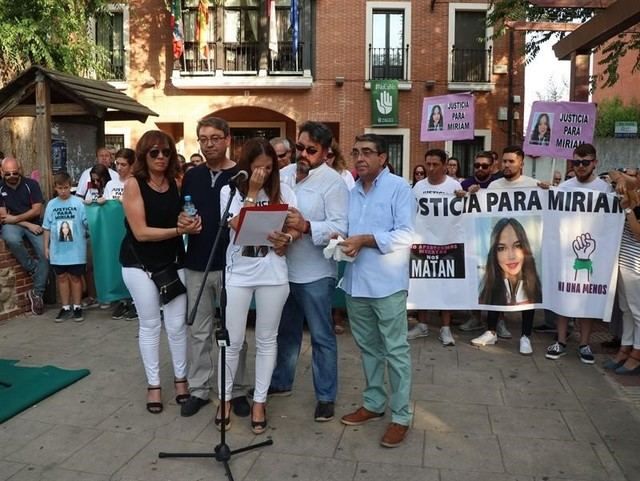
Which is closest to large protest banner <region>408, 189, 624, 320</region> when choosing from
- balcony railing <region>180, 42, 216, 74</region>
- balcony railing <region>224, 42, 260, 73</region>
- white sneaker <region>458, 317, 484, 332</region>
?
white sneaker <region>458, 317, 484, 332</region>

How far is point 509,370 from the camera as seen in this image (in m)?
5.27

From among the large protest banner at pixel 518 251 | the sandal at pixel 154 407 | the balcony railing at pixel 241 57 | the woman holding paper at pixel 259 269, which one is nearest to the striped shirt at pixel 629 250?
the large protest banner at pixel 518 251

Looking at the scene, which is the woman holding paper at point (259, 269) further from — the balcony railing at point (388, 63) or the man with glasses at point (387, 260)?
the balcony railing at point (388, 63)

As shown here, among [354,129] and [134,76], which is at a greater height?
[134,76]

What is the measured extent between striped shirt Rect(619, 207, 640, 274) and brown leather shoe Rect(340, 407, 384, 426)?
2859 millimetres

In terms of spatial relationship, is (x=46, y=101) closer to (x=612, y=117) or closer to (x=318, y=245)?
(x=318, y=245)

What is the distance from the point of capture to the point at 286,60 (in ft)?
62.9

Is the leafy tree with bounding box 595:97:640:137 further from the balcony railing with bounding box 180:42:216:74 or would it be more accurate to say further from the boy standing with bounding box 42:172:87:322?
the boy standing with bounding box 42:172:87:322

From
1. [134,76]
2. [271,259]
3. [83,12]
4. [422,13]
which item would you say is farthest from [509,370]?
[134,76]

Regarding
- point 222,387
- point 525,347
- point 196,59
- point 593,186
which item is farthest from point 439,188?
point 196,59

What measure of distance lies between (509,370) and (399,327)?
6.20ft

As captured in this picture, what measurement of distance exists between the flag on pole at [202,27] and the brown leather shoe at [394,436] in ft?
55.6

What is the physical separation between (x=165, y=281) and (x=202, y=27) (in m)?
16.0

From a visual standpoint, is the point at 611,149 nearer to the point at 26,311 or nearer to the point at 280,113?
the point at 280,113
